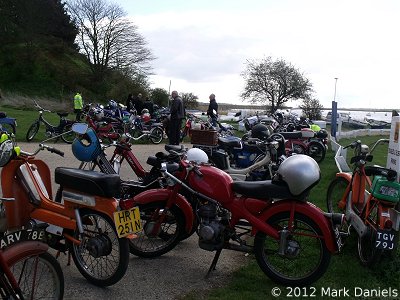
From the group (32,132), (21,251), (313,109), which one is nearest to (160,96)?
(313,109)

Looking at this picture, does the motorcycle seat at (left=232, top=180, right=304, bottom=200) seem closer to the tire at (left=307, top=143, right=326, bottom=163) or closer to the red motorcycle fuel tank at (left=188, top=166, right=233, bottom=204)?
the red motorcycle fuel tank at (left=188, top=166, right=233, bottom=204)

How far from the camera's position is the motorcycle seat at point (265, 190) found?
4.11 meters

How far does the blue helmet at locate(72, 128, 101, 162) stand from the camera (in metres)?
5.91

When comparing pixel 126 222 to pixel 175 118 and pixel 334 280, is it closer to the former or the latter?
pixel 334 280

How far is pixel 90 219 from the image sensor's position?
4.04 metres

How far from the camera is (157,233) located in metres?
4.67

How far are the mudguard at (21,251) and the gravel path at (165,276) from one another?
3.10 feet

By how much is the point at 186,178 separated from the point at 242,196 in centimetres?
58

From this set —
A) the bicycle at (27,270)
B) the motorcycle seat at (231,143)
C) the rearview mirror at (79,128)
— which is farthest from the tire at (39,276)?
the motorcycle seat at (231,143)

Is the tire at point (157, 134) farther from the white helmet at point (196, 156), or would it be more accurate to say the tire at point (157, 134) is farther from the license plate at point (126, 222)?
the license plate at point (126, 222)

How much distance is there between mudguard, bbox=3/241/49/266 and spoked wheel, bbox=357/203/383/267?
9.81ft

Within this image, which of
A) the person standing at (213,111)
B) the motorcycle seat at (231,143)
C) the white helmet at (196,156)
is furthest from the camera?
the person standing at (213,111)

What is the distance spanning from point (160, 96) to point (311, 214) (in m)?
33.1

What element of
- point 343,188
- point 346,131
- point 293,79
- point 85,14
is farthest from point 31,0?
point 343,188
